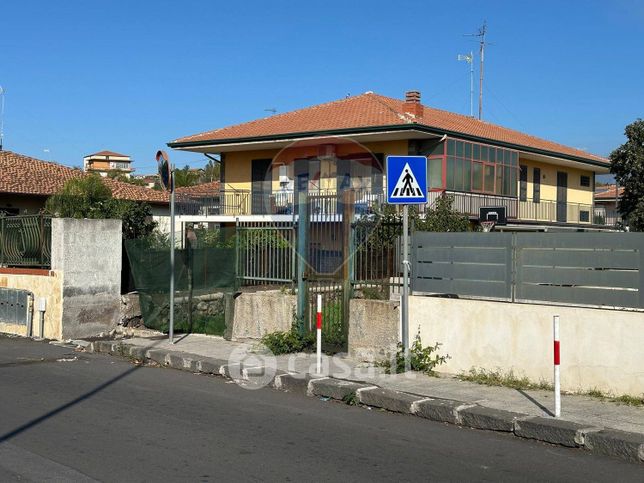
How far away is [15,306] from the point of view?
16188 mm

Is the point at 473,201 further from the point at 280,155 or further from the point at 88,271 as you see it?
the point at 88,271

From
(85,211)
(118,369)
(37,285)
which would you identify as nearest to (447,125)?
(85,211)

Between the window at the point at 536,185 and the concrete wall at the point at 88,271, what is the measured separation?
86.2 ft

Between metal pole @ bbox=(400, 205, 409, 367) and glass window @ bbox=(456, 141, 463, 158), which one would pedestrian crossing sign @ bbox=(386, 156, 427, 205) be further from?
glass window @ bbox=(456, 141, 463, 158)

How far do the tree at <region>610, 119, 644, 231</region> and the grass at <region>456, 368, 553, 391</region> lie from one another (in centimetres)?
2116

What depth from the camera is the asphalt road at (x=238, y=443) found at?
6.20 metres

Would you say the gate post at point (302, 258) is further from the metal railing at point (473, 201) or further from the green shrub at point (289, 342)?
the metal railing at point (473, 201)

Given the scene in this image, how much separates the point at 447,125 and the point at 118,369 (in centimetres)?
2249

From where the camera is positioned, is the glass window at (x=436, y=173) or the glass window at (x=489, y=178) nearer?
the glass window at (x=436, y=173)

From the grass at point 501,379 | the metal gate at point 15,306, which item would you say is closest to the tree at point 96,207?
the metal gate at point 15,306

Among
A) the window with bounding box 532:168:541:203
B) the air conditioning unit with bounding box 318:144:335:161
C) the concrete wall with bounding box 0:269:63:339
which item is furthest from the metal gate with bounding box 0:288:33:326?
the window with bounding box 532:168:541:203

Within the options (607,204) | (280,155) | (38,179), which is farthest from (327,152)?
(607,204)

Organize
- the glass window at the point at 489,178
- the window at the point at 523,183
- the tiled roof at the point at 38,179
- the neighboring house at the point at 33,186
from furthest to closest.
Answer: the window at the point at 523,183 < the tiled roof at the point at 38,179 < the neighboring house at the point at 33,186 < the glass window at the point at 489,178

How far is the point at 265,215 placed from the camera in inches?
1208
